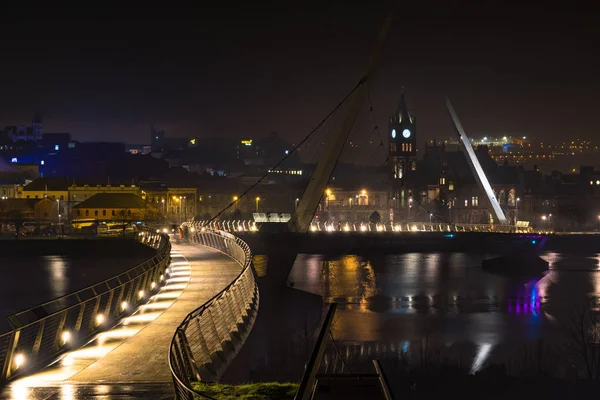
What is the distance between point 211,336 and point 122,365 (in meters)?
2.81

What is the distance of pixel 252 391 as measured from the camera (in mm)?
9664

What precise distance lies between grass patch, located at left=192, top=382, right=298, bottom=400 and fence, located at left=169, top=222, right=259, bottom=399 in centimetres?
22

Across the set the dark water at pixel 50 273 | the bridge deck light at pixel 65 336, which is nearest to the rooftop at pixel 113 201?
the dark water at pixel 50 273

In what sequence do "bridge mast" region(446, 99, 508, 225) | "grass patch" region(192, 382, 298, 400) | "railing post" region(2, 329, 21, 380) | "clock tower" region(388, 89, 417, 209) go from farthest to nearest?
"clock tower" region(388, 89, 417, 209)
"bridge mast" region(446, 99, 508, 225)
"railing post" region(2, 329, 21, 380)
"grass patch" region(192, 382, 298, 400)

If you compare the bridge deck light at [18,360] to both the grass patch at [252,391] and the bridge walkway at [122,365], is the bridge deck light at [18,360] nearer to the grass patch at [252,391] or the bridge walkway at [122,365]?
the bridge walkway at [122,365]

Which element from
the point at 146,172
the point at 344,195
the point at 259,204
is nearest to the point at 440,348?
the point at 259,204

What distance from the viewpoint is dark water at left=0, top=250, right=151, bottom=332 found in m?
45.6

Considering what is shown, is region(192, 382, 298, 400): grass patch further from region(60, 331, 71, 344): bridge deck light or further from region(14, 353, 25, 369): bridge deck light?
region(60, 331, 71, 344): bridge deck light

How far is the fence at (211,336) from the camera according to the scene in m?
9.88

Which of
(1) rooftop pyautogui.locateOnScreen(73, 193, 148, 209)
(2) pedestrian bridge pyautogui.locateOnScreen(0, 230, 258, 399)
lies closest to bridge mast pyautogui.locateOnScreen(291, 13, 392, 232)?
(2) pedestrian bridge pyautogui.locateOnScreen(0, 230, 258, 399)

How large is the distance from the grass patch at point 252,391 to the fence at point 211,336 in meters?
0.22

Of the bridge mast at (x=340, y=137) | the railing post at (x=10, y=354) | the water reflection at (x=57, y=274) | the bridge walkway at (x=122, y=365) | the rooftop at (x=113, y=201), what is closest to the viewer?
the bridge walkway at (x=122, y=365)

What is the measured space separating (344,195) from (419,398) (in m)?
115

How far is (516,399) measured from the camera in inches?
1008
